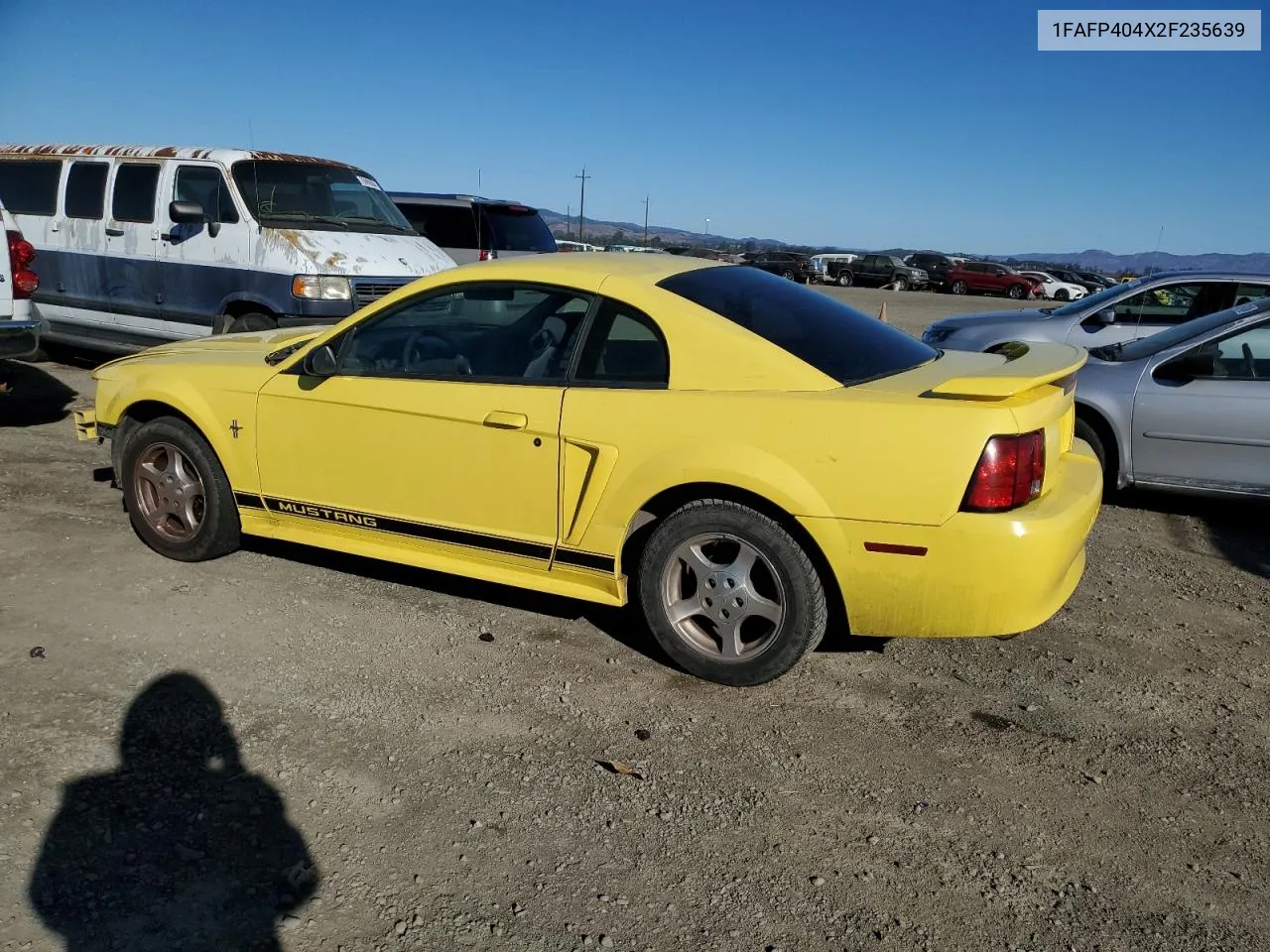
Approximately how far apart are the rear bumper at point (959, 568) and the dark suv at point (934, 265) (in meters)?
42.1

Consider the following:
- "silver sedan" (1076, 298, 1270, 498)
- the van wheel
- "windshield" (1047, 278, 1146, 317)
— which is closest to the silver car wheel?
"silver sedan" (1076, 298, 1270, 498)

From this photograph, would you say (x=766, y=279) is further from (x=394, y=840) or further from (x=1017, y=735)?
(x=394, y=840)

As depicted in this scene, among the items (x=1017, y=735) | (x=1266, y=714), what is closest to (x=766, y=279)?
(x=1017, y=735)

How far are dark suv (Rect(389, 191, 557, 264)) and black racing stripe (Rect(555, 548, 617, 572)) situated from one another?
9703mm

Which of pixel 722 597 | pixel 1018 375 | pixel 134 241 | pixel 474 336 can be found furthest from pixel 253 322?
pixel 1018 375

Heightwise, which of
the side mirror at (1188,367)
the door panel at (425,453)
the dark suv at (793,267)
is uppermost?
the dark suv at (793,267)

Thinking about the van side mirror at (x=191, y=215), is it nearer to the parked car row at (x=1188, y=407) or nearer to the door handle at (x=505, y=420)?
the door handle at (x=505, y=420)

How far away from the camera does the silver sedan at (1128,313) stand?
8.15 meters

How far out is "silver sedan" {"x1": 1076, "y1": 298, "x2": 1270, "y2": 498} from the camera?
5805mm

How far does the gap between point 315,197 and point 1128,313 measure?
700cm

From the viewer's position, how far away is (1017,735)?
140 inches

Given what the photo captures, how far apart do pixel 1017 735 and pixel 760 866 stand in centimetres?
126

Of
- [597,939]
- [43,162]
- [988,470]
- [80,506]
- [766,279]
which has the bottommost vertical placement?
[597,939]

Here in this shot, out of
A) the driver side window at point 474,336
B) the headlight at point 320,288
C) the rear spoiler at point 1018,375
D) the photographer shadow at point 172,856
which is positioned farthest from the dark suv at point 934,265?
the photographer shadow at point 172,856
